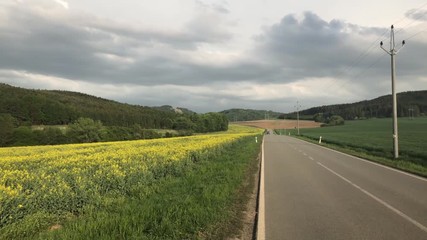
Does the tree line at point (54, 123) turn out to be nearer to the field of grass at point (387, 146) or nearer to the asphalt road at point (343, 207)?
the field of grass at point (387, 146)

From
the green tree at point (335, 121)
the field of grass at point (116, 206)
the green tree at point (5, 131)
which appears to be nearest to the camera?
the field of grass at point (116, 206)

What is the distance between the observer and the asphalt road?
7.39 metres

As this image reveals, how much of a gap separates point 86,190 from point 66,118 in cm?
9127

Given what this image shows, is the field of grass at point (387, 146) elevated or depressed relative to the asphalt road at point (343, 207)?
depressed

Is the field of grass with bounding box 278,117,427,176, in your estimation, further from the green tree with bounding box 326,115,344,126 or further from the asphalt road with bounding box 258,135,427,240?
the green tree with bounding box 326,115,344,126

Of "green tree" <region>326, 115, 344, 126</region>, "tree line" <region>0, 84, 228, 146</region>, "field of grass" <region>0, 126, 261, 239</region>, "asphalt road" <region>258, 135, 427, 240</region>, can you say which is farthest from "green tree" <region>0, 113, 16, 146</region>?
"green tree" <region>326, 115, 344, 126</region>

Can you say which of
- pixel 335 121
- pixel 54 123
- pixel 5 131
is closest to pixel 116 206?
pixel 5 131

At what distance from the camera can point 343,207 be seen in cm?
977

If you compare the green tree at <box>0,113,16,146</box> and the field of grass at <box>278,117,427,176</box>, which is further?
the green tree at <box>0,113,16,146</box>

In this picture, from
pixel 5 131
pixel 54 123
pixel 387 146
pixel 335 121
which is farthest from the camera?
pixel 335 121

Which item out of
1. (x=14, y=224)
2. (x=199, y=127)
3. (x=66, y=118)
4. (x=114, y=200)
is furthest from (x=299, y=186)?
(x=199, y=127)

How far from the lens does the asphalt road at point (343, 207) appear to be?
291 inches

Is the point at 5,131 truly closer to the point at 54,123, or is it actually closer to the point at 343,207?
the point at 54,123

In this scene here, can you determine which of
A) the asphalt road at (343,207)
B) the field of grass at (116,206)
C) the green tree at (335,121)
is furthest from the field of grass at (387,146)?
the green tree at (335,121)
